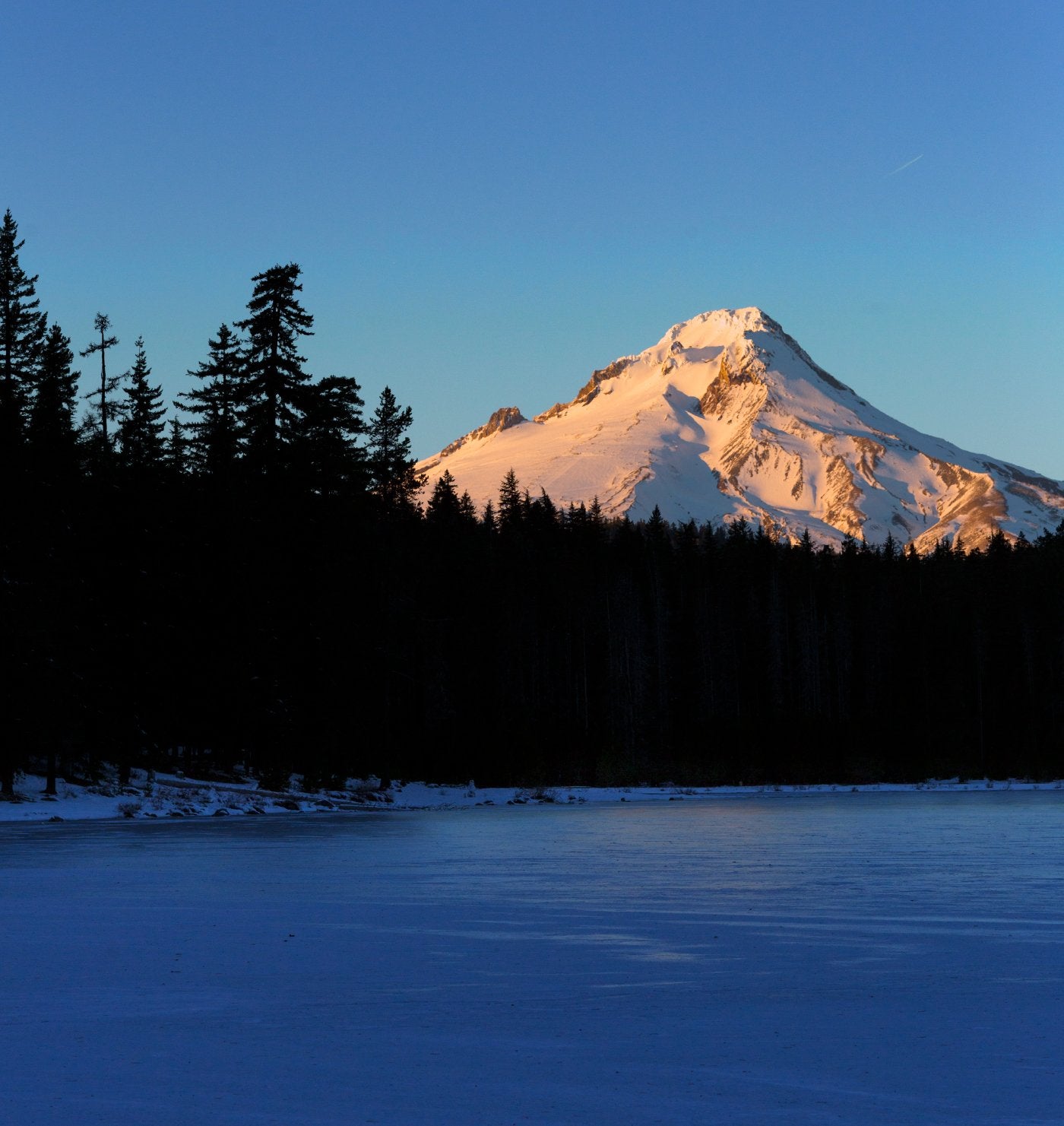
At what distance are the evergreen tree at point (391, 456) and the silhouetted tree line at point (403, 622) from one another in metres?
0.22

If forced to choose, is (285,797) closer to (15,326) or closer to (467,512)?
(15,326)

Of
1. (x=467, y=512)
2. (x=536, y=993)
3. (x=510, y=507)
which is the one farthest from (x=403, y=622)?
(x=536, y=993)

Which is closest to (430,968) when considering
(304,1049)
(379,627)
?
(304,1049)

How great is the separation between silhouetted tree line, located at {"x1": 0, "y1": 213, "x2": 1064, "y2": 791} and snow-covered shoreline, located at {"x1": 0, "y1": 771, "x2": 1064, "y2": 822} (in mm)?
1382

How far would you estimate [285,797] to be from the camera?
45.7 metres

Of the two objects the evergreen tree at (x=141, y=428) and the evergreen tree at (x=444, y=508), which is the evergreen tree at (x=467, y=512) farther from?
the evergreen tree at (x=141, y=428)

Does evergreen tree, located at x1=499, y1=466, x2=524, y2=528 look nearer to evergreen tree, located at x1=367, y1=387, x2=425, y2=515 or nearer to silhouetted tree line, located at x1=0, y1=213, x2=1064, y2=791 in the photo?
silhouetted tree line, located at x1=0, y1=213, x2=1064, y2=791

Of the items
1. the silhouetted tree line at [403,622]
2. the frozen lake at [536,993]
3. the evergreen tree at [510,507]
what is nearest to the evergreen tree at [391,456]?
the silhouetted tree line at [403,622]

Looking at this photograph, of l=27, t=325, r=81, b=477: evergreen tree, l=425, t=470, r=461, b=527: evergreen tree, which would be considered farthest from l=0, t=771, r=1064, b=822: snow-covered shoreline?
l=425, t=470, r=461, b=527: evergreen tree

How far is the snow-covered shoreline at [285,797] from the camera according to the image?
1527 inches

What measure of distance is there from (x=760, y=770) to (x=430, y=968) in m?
73.6

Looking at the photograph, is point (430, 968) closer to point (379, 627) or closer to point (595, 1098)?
point (595, 1098)

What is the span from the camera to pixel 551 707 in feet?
280

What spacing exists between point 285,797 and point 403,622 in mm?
16822
